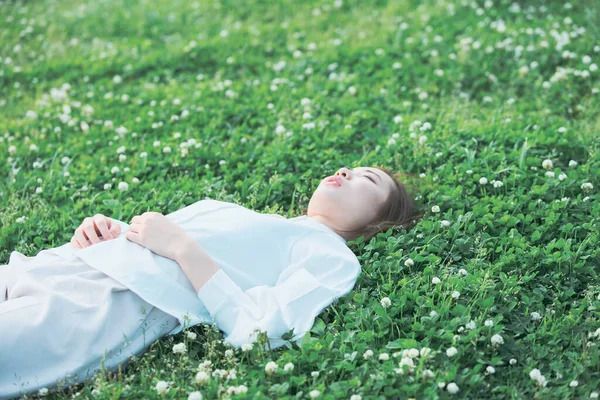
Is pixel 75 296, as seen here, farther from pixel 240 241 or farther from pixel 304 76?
pixel 304 76

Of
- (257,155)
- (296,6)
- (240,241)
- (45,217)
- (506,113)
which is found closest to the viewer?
(240,241)

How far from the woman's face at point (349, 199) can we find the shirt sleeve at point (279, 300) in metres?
0.39

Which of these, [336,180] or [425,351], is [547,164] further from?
[425,351]

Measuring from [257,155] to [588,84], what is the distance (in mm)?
3343

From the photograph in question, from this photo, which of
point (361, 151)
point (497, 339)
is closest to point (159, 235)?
point (497, 339)

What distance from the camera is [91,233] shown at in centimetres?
425

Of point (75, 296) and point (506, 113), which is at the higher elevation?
point (75, 296)

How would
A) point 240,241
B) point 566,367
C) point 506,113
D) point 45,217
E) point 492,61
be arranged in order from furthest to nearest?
point 492,61
point 506,113
point 45,217
point 240,241
point 566,367

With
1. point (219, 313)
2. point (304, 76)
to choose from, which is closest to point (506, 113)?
point (304, 76)

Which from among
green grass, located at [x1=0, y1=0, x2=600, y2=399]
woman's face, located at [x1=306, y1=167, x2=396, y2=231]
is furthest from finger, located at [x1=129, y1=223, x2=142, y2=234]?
woman's face, located at [x1=306, y1=167, x2=396, y2=231]

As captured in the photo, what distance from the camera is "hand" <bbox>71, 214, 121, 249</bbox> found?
4234 mm

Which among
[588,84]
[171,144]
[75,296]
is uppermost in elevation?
[75,296]

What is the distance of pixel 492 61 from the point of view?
7438 mm

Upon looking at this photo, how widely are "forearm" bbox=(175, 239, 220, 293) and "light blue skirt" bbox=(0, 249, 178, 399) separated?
0.87ft
